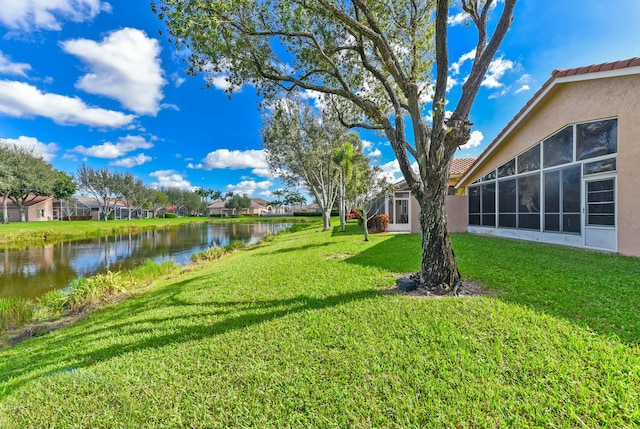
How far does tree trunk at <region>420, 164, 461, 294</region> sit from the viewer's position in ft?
16.0

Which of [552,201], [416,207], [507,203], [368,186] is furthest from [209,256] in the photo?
[552,201]

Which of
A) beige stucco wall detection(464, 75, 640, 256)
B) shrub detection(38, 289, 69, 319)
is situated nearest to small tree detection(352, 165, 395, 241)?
beige stucco wall detection(464, 75, 640, 256)

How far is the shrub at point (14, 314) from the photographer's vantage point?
21.5 ft

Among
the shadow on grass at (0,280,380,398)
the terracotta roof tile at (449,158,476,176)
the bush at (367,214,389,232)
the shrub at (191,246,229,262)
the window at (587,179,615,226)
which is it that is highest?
the terracotta roof tile at (449,158,476,176)

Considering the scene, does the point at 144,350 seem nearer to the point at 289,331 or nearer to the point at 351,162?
the point at 289,331

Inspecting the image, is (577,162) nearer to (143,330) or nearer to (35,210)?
Answer: (143,330)

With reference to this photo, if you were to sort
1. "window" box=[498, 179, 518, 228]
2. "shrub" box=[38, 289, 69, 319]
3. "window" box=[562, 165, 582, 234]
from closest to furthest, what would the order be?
1. "shrub" box=[38, 289, 69, 319]
2. "window" box=[562, 165, 582, 234]
3. "window" box=[498, 179, 518, 228]

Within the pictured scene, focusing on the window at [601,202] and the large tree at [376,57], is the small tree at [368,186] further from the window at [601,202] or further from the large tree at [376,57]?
the window at [601,202]

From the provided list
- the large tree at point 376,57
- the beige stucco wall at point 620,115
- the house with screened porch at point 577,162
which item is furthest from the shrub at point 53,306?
the house with screened porch at point 577,162

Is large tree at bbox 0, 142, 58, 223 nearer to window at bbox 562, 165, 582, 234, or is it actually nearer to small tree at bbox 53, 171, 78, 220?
small tree at bbox 53, 171, 78, 220

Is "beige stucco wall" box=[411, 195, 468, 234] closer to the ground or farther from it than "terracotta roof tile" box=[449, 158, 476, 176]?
closer to the ground

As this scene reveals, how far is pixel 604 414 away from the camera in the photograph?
7.13ft

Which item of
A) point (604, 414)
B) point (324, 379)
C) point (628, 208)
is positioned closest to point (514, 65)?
point (628, 208)

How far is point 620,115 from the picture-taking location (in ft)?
24.8
